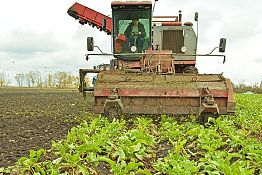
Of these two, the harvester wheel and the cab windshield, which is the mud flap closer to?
the harvester wheel

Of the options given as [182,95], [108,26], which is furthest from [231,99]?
[108,26]

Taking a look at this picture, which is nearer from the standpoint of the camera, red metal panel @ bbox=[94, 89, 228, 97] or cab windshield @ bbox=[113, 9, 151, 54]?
red metal panel @ bbox=[94, 89, 228, 97]

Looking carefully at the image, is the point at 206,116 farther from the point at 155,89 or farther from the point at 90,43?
the point at 90,43

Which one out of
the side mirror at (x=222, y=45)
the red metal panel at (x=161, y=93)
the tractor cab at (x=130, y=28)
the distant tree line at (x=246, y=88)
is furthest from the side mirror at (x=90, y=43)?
the distant tree line at (x=246, y=88)

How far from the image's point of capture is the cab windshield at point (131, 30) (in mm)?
11953

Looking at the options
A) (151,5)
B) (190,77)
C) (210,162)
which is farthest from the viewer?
(151,5)

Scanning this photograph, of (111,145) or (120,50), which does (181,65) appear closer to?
(120,50)

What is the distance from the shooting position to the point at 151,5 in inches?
463

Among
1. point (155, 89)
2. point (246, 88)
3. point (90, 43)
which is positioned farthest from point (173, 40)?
point (246, 88)

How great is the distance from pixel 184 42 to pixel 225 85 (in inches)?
200

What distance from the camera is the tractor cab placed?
11.9m

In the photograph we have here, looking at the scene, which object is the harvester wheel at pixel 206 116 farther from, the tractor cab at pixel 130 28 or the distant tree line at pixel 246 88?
the distant tree line at pixel 246 88

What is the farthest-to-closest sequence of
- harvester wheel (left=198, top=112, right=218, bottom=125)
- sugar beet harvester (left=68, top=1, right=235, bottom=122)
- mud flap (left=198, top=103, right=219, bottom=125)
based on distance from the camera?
sugar beet harvester (left=68, top=1, right=235, bottom=122), harvester wheel (left=198, top=112, right=218, bottom=125), mud flap (left=198, top=103, right=219, bottom=125)

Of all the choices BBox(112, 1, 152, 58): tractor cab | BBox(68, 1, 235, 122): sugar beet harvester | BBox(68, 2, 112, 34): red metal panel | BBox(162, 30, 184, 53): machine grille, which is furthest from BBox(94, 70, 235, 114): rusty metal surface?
BBox(68, 2, 112, 34): red metal panel
